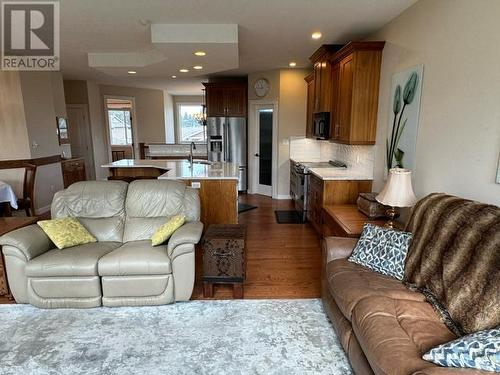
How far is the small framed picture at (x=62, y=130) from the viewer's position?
617cm

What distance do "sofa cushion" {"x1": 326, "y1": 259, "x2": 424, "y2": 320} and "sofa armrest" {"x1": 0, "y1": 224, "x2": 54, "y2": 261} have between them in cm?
242

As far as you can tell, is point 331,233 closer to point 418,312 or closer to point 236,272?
point 236,272

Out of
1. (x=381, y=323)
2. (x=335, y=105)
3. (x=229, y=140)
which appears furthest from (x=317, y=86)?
(x=381, y=323)

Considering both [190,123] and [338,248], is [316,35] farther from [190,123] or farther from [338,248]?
[190,123]

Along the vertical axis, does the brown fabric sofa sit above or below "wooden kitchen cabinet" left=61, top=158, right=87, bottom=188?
below

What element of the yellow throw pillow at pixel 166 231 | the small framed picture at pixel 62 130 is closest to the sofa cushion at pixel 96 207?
the yellow throw pillow at pixel 166 231

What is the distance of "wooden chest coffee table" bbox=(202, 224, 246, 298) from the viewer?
2676mm

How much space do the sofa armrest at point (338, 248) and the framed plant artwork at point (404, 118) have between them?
1.06 metres

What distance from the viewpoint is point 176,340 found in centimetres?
219

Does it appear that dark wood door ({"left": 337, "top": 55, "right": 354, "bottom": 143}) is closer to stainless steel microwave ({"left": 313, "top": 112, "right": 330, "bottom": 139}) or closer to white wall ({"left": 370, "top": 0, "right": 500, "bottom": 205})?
stainless steel microwave ({"left": 313, "top": 112, "right": 330, "bottom": 139})

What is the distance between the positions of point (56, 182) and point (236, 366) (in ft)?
18.1

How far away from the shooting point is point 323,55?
4355 mm

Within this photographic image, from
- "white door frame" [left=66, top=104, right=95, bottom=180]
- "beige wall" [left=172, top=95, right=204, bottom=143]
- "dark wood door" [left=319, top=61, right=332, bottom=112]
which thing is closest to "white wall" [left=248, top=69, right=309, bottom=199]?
"dark wood door" [left=319, top=61, right=332, bottom=112]

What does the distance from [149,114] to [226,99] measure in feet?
12.3
